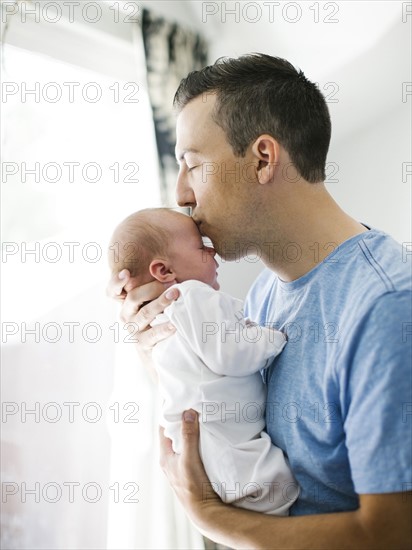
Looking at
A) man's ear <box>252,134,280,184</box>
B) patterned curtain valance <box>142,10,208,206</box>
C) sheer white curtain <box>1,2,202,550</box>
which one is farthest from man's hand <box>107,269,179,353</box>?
patterned curtain valance <box>142,10,208,206</box>

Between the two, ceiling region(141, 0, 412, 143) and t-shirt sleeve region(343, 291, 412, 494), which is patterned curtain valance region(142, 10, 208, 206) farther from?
t-shirt sleeve region(343, 291, 412, 494)

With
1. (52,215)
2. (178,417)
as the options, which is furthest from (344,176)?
(178,417)

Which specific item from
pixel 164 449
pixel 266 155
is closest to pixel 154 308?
pixel 164 449

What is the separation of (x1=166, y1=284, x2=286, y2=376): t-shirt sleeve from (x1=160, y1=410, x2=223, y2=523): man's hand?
0.42 feet

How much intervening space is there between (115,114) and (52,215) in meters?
0.55

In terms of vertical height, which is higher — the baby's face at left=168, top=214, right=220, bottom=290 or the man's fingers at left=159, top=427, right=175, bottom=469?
the baby's face at left=168, top=214, right=220, bottom=290

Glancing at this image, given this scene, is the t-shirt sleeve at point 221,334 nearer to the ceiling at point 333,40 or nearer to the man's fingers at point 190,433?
→ the man's fingers at point 190,433

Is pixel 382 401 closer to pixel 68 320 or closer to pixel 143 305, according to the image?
pixel 143 305

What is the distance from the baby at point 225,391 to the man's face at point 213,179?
0.18 m

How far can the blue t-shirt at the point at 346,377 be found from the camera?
101cm

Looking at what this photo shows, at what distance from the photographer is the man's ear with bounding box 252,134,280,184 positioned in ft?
4.59

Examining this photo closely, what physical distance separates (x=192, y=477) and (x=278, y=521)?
19 cm

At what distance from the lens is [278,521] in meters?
1.14
